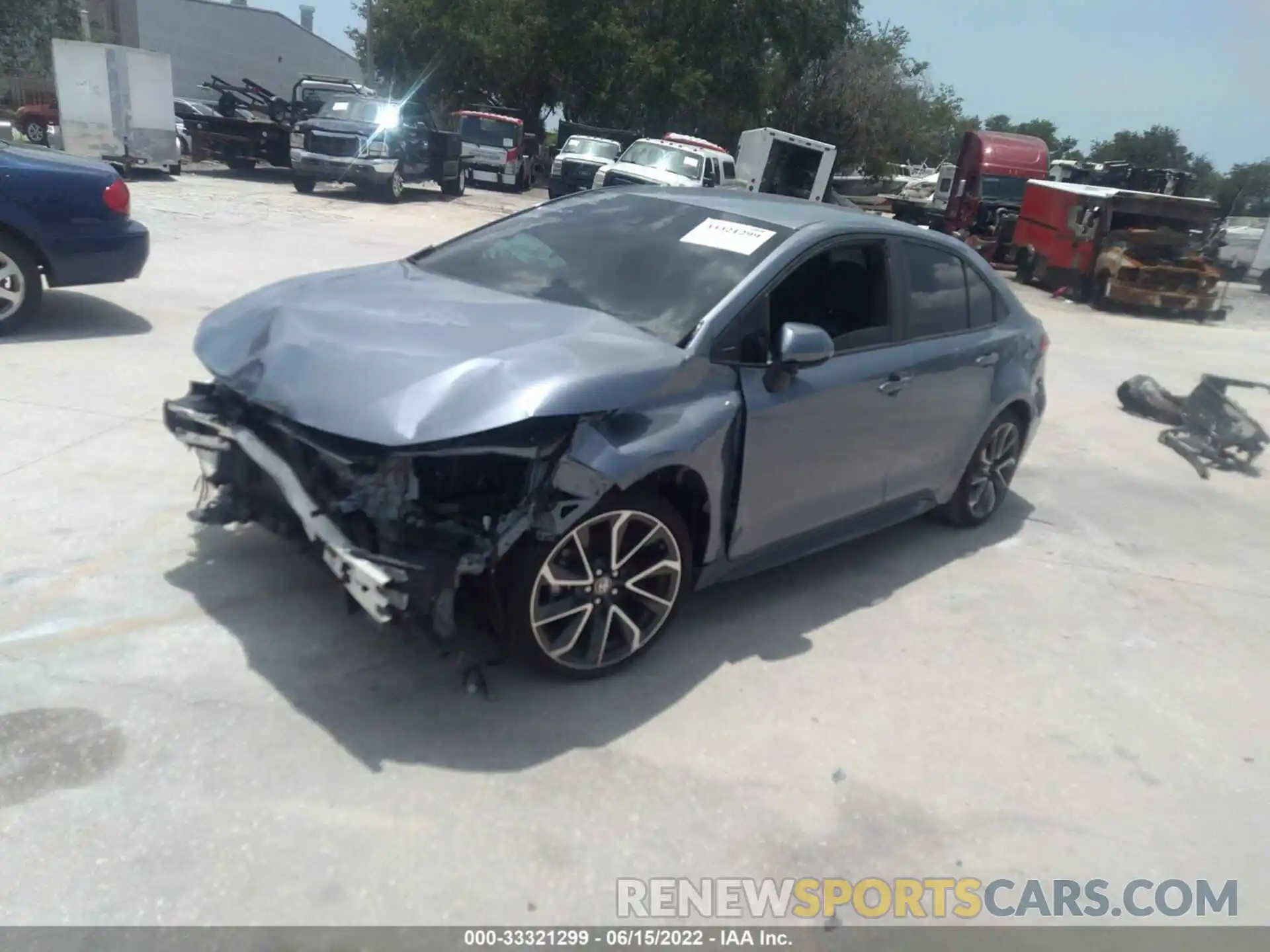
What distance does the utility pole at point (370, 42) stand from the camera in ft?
129

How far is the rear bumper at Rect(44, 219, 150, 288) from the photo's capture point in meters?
7.32

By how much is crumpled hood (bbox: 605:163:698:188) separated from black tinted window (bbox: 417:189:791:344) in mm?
16259

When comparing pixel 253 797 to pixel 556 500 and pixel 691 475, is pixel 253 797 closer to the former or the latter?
pixel 556 500

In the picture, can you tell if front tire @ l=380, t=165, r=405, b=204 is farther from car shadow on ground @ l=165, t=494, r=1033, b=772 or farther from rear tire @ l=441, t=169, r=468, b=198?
car shadow on ground @ l=165, t=494, r=1033, b=772

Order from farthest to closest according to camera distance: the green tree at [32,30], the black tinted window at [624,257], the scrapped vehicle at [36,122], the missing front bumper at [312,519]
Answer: the green tree at [32,30]
the scrapped vehicle at [36,122]
the black tinted window at [624,257]
the missing front bumper at [312,519]

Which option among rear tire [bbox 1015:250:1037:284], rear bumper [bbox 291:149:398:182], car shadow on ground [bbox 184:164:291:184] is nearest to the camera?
rear bumper [bbox 291:149:398:182]

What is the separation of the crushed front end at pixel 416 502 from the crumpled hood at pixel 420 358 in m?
0.10

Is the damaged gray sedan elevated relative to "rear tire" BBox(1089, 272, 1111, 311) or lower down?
elevated

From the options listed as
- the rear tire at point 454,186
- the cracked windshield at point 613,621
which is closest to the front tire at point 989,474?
the cracked windshield at point 613,621

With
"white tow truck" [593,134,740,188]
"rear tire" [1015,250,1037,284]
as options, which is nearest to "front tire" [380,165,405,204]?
"white tow truck" [593,134,740,188]

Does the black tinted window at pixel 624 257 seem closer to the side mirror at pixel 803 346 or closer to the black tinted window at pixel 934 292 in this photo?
the side mirror at pixel 803 346

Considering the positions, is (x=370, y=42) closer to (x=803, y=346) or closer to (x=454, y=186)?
(x=454, y=186)

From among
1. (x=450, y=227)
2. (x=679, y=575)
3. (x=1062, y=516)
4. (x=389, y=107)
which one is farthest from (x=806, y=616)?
(x=389, y=107)

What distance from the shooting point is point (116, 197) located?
296 inches
